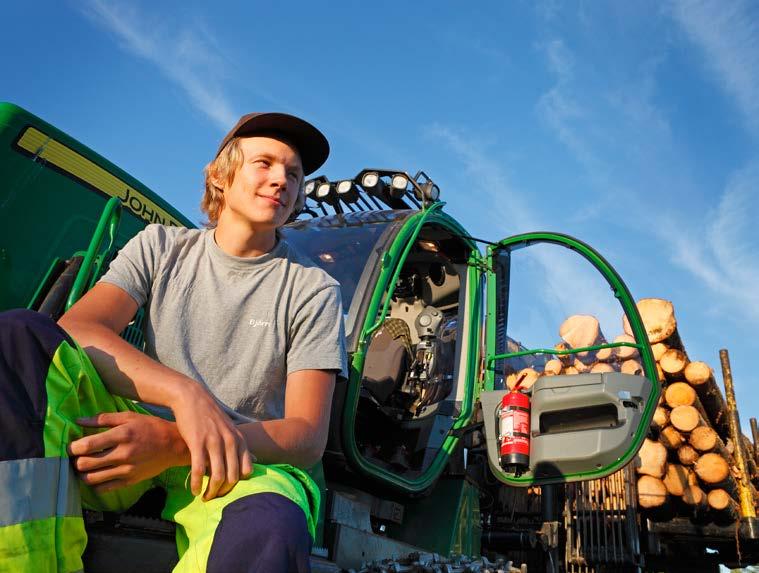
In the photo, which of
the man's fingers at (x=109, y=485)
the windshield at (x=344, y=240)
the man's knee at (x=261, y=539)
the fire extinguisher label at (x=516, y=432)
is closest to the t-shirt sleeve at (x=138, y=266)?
the man's fingers at (x=109, y=485)

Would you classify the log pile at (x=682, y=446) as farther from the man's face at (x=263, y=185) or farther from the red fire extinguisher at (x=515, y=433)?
the man's face at (x=263, y=185)

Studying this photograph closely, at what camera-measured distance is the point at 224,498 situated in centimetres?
137

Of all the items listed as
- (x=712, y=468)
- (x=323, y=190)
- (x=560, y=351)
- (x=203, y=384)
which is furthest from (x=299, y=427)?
(x=712, y=468)

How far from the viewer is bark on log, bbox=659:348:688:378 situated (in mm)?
6234

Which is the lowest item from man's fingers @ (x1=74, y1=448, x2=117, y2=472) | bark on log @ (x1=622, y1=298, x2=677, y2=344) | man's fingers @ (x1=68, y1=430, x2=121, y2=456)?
man's fingers @ (x1=74, y1=448, x2=117, y2=472)

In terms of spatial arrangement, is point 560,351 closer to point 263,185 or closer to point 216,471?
point 263,185

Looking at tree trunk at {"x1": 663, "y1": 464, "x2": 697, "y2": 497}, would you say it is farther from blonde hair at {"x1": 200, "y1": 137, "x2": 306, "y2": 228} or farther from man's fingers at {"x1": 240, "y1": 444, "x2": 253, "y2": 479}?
man's fingers at {"x1": 240, "y1": 444, "x2": 253, "y2": 479}

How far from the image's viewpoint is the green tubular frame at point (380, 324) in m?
3.08

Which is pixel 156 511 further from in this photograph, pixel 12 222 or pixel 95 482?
pixel 12 222

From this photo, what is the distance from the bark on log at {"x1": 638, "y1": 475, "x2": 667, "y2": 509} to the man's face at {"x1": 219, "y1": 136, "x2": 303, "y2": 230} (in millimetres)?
4507

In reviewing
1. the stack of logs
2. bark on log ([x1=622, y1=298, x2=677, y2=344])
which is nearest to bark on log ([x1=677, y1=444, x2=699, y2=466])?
the stack of logs

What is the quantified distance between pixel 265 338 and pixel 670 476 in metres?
4.81

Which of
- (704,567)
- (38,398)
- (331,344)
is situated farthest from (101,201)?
(704,567)

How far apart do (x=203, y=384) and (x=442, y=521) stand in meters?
2.30
